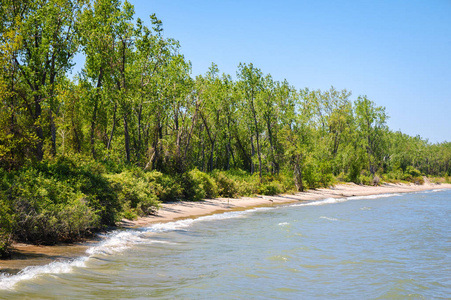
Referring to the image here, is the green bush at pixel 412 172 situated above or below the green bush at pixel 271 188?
above

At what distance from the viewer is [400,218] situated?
28219 millimetres

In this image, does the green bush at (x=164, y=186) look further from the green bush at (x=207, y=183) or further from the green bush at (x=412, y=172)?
the green bush at (x=412, y=172)

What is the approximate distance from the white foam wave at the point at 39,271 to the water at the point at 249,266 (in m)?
0.03

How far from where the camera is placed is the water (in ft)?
31.7

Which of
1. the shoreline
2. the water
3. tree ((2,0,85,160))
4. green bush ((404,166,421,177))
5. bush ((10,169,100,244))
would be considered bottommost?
the water

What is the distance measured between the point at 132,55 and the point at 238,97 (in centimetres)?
1998

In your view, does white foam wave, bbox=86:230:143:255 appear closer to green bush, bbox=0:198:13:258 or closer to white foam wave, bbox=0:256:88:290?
white foam wave, bbox=0:256:88:290

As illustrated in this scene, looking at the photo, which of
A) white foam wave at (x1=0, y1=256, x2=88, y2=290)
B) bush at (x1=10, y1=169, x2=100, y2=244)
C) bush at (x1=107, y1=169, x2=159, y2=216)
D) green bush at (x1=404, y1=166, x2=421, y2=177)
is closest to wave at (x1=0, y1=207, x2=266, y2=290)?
white foam wave at (x1=0, y1=256, x2=88, y2=290)

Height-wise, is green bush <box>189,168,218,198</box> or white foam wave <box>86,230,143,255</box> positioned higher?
green bush <box>189,168,218,198</box>

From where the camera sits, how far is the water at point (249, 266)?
9.66 m

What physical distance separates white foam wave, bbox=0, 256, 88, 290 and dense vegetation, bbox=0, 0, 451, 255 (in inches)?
50.9

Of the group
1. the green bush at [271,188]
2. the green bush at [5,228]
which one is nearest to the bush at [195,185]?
the green bush at [271,188]

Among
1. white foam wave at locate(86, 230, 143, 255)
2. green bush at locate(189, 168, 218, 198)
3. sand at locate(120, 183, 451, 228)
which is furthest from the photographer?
green bush at locate(189, 168, 218, 198)

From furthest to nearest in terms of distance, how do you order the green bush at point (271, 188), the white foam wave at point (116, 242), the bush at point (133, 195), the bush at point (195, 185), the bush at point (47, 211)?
1. the green bush at point (271, 188)
2. the bush at point (195, 185)
3. the bush at point (133, 195)
4. the white foam wave at point (116, 242)
5. the bush at point (47, 211)
